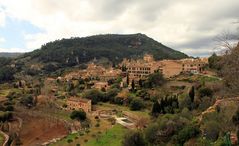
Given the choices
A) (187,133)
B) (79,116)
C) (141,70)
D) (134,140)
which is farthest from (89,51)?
(187,133)

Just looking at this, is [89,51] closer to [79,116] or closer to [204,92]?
[79,116]

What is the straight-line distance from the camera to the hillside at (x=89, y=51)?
153 metres

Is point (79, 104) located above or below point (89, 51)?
below

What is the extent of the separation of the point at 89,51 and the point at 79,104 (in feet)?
344

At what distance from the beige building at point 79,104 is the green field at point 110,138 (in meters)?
17.7

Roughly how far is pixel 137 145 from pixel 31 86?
60.0 meters

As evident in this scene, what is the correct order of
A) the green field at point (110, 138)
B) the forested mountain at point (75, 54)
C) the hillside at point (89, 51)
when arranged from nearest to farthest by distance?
1. the green field at point (110, 138)
2. the forested mountain at point (75, 54)
3. the hillside at point (89, 51)

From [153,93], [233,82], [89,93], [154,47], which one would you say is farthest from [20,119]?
[154,47]

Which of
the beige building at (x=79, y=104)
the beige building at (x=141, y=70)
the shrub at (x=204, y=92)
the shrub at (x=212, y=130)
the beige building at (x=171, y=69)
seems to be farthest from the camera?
the beige building at (x=141, y=70)

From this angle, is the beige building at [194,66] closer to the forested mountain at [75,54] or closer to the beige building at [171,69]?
the beige building at [171,69]

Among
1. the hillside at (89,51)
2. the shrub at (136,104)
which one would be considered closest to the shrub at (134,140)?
the shrub at (136,104)

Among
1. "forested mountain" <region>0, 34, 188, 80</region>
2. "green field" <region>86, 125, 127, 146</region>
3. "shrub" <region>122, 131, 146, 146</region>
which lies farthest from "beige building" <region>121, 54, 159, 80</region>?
"shrub" <region>122, 131, 146, 146</region>

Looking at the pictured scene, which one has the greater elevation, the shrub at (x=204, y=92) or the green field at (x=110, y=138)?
the shrub at (x=204, y=92)

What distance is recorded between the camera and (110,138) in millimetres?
39469
